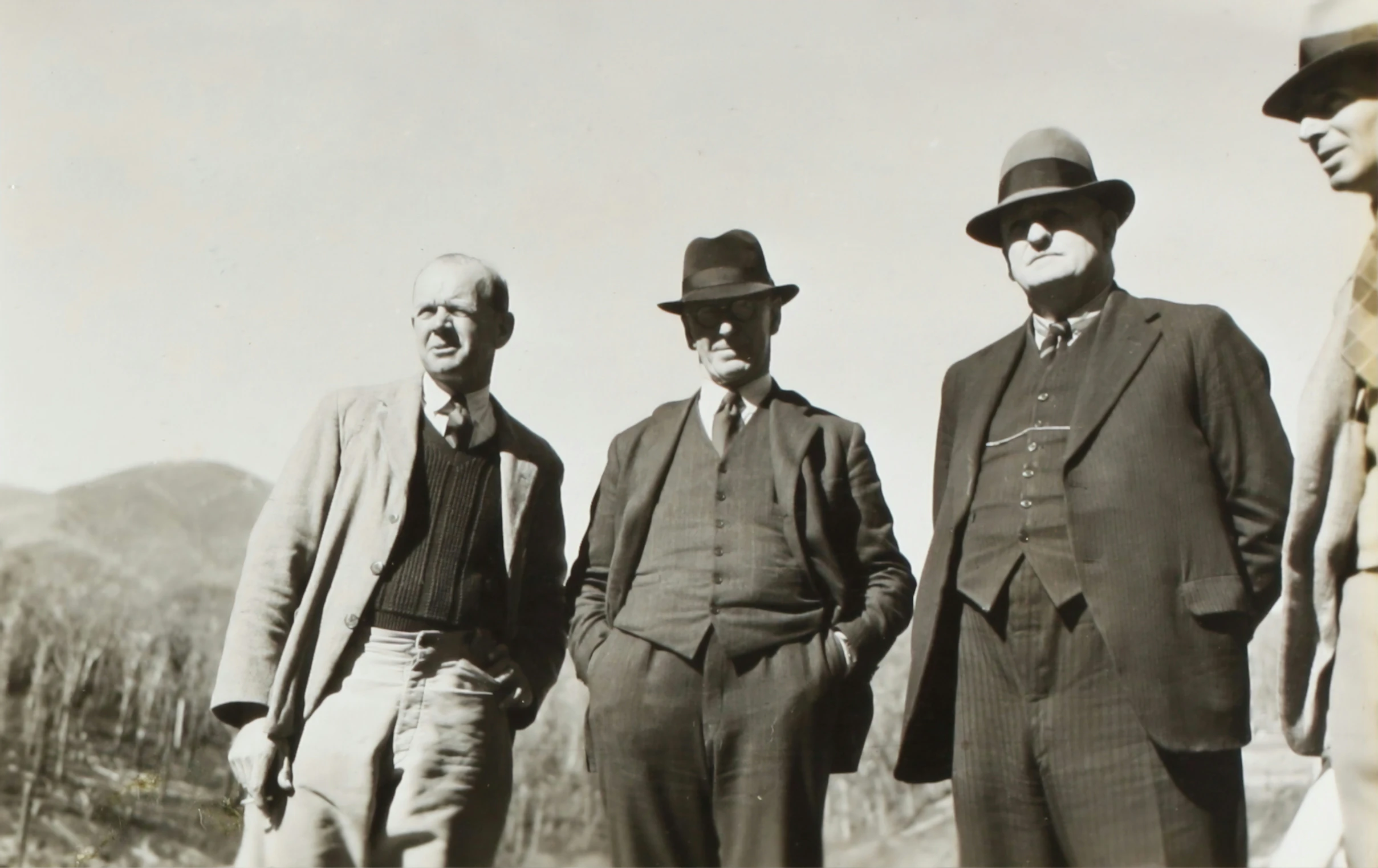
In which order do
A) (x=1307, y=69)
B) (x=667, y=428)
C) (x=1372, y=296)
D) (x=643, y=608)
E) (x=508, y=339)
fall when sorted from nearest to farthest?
(x=1372, y=296) < (x=1307, y=69) < (x=643, y=608) < (x=667, y=428) < (x=508, y=339)

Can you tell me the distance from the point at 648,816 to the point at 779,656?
0.52m

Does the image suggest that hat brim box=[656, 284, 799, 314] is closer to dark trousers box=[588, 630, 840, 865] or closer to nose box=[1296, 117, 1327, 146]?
dark trousers box=[588, 630, 840, 865]

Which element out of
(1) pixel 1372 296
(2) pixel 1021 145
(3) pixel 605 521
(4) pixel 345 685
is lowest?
(4) pixel 345 685

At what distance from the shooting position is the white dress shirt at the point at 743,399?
424cm

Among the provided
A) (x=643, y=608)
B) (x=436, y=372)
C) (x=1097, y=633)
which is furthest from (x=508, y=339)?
(x=1097, y=633)

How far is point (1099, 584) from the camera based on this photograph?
3.47 metres

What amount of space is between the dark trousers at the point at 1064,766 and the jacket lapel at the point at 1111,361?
0.38m

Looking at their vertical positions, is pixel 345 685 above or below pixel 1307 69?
below

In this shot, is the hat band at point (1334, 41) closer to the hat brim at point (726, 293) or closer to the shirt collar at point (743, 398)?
the hat brim at point (726, 293)

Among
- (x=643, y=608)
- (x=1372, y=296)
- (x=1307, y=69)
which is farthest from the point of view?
(x=643, y=608)

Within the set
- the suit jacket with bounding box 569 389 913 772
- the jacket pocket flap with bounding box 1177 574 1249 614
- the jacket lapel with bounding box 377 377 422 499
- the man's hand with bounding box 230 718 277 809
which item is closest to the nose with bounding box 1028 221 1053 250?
the suit jacket with bounding box 569 389 913 772

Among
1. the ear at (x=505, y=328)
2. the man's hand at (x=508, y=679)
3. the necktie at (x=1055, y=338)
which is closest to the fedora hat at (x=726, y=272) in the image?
the ear at (x=505, y=328)

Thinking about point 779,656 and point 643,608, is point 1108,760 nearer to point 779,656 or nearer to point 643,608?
point 779,656

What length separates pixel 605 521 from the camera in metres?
4.33
